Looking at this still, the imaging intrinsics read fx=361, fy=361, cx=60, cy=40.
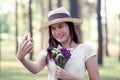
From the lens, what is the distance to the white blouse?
1.74 m

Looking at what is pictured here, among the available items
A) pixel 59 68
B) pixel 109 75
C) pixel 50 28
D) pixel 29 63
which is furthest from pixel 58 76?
pixel 109 75

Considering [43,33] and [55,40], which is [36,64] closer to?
[55,40]

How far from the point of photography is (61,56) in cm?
172

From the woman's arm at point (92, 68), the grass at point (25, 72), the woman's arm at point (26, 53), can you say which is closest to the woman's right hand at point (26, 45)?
the woman's arm at point (26, 53)

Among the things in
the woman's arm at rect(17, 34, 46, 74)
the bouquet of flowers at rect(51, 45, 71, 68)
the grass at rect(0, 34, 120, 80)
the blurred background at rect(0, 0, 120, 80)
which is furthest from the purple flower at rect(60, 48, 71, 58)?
the blurred background at rect(0, 0, 120, 80)

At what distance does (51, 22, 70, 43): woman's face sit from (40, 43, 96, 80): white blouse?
0.06 meters

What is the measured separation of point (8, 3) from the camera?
11289 mm

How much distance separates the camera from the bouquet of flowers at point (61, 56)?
1707mm

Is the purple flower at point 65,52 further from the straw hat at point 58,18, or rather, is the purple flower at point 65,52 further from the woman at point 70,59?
the straw hat at point 58,18

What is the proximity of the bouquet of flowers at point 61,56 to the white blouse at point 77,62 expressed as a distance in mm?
31

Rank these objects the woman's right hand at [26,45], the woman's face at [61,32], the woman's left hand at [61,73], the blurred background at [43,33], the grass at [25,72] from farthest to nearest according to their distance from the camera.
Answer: the blurred background at [43,33] → the grass at [25,72] → the woman's face at [61,32] → the woman's left hand at [61,73] → the woman's right hand at [26,45]

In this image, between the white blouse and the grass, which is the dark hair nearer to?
the white blouse

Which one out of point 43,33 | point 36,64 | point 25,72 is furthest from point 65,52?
point 43,33

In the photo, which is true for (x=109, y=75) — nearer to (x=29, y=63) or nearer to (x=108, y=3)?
(x=108, y=3)
